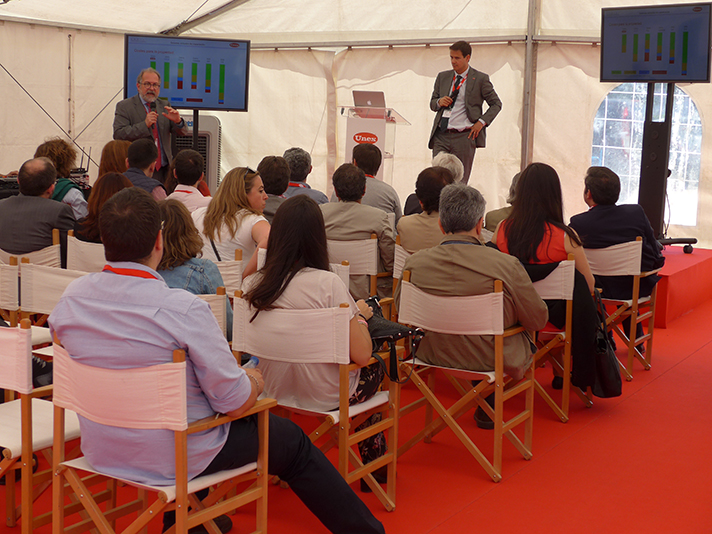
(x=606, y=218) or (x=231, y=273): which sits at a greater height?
(x=606, y=218)

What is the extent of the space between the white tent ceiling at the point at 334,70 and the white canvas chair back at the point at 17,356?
656 centimetres

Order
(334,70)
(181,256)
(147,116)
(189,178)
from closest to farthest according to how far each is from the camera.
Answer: (181,256) < (189,178) < (147,116) < (334,70)

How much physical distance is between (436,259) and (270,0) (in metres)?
6.90

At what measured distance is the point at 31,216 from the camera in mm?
4102

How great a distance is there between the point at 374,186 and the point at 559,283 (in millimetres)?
1866

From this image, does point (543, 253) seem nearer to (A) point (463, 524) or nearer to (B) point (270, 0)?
(A) point (463, 524)

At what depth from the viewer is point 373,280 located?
13.8ft

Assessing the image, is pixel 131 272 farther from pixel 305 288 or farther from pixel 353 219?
pixel 353 219

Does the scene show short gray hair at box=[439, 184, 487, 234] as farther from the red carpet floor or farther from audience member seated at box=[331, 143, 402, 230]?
audience member seated at box=[331, 143, 402, 230]

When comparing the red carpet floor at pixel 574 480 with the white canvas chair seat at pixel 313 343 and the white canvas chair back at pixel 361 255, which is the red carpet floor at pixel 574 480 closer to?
the white canvas chair seat at pixel 313 343

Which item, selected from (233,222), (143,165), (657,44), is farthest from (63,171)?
(657,44)

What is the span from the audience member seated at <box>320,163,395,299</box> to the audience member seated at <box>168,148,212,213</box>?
2.44ft

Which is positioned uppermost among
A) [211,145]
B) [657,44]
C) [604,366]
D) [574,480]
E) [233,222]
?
[657,44]

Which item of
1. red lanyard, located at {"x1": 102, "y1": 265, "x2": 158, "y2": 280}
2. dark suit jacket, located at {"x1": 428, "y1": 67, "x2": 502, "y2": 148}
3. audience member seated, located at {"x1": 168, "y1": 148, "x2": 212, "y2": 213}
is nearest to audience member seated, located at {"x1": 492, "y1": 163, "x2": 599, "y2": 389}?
audience member seated, located at {"x1": 168, "y1": 148, "x2": 212, "y2": 213}
